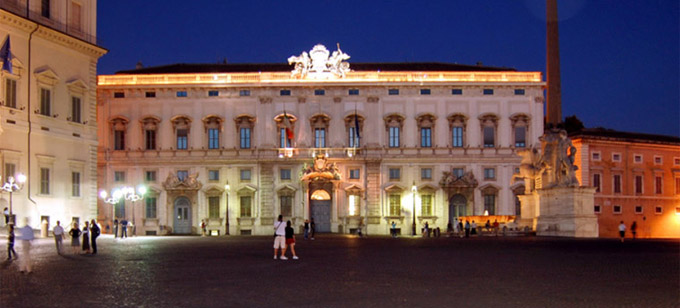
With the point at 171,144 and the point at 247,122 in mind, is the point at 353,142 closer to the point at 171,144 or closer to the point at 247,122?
the point at 247,122

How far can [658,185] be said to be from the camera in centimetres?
6250

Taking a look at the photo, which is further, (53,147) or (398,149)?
(398,149)

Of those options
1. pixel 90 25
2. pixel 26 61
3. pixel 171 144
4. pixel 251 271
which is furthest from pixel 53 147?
pixel 251 271

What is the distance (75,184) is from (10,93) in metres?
6.69

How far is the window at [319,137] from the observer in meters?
61.2

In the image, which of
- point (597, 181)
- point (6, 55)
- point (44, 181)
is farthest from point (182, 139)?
point (597, 181)

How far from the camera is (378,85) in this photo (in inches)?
2409

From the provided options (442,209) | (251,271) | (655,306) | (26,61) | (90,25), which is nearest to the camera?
(655,306)

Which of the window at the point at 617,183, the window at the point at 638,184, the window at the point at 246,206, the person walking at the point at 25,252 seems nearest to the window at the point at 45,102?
the window at the point at 246,206

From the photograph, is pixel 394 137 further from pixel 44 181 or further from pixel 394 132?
pixel 44 181

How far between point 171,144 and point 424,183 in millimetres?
19280

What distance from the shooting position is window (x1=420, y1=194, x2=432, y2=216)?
60688 millimetres

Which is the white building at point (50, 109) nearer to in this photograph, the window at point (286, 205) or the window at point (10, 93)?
A: the window at point (10, 93)

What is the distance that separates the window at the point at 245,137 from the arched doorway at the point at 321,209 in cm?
626
